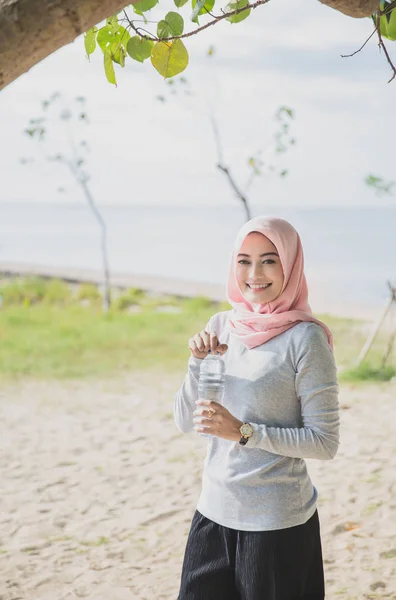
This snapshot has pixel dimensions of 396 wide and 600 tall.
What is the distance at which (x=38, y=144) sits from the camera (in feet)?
34.4

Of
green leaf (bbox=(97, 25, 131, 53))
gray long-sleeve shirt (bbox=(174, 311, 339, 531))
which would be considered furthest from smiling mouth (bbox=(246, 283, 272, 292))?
green leaf (bbox=(97, 25, 131, 53))

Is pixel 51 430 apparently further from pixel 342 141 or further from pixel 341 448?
pixel 342 141

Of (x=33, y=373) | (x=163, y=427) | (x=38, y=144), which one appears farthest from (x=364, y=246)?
Result: (x=163, y=427)

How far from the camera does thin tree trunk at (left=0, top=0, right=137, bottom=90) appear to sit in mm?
1123

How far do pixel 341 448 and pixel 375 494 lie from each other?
2.69 ft

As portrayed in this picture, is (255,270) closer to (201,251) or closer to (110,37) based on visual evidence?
(110,37)

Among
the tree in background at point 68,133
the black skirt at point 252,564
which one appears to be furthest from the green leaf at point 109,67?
the tree in background at point 68,133

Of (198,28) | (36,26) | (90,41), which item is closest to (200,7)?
(198,28)

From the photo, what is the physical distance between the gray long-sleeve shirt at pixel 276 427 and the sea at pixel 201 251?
8507mm

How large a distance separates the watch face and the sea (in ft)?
28.2

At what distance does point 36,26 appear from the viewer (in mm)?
1143

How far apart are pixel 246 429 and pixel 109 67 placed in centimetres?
88

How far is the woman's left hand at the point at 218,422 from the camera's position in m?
1.67

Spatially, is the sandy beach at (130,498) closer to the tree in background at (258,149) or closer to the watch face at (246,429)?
the watch face at (246,429)
